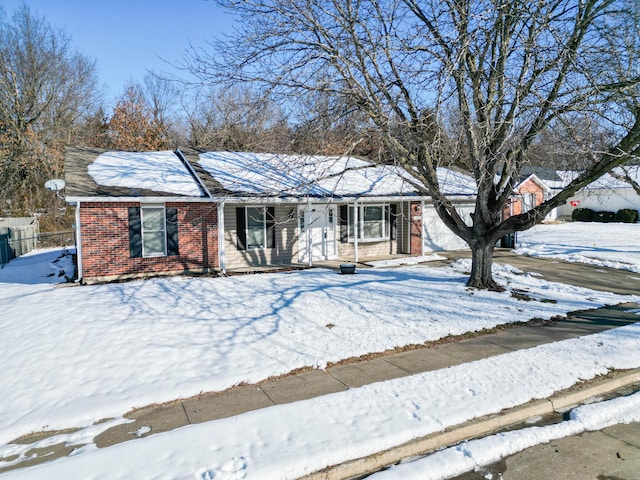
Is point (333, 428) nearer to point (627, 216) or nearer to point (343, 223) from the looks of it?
point (343, 223)

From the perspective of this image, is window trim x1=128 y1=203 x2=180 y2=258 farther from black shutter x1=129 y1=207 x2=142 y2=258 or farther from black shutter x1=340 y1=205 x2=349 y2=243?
black shutter x1=340 y1=205 x2=349 y2=243

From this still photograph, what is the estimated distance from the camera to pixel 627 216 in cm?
3350

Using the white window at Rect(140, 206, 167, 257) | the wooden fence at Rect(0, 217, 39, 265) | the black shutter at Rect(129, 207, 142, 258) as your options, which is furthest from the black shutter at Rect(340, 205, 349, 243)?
the wooden fence at Rect(0, 217, 39, 265)

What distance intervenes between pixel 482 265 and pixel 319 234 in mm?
6737

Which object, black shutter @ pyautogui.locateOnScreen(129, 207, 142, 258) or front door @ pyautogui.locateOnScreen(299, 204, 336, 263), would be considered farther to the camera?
front door @ pyautogui.locateOnScreen(299, 204, 336, 263)

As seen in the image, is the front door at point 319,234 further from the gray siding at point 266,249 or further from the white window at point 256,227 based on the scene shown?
the white window at point 256,227

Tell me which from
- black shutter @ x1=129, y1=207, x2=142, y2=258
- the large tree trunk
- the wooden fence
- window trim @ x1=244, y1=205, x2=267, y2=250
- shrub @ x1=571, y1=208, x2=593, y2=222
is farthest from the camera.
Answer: shrub @ x1=571, y1=208, x2=593, y2=222

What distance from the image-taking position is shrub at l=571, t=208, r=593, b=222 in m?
35.8

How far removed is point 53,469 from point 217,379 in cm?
227

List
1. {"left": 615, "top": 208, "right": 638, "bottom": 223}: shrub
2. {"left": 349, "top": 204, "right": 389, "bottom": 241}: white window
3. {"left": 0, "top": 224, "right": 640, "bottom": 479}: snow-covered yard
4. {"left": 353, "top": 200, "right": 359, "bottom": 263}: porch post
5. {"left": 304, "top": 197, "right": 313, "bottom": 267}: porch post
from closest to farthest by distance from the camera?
{"left": 0, "top": 224, "right": 640, "bottom": 479}: snow-covered yard → {"left": 304, "top": 197, "right": 313, "bottom": 267}: porch post → {"left": 353, "top": 200, "right": 359, "bottom": 263}: porch post → {"left": 349, "top": 204, "right": 389, "bottom": 241}: white window → {"left": 615, "top": 208, "right": 638, "bottom": 223}: shrub

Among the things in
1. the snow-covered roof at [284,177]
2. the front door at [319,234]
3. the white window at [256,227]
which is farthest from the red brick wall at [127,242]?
the front door at [319,234]

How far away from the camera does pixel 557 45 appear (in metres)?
8.40

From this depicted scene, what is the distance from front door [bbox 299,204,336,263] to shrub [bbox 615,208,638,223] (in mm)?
29422

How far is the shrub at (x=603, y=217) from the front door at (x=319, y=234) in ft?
96.9
